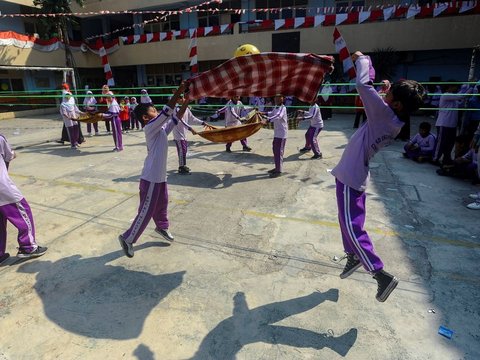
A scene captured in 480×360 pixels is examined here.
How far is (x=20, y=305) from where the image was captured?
A: 115 inches

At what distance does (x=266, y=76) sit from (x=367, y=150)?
73.1 inches

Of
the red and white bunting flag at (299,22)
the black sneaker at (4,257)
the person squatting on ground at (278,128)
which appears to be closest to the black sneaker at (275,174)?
the person squatting on ground at (278,128)

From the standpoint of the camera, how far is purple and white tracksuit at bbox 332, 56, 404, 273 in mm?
2500

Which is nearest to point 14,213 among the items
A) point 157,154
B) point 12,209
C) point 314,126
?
point 12,209

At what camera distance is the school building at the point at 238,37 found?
47.7ft

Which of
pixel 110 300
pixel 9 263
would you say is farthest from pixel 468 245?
pixel 9 263

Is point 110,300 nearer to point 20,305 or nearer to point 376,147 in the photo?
point 20,305

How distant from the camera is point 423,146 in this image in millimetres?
7457

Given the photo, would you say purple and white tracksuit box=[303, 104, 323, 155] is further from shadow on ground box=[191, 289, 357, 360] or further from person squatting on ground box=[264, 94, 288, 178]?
shadow on ground box=[191, 289, 357, 360]

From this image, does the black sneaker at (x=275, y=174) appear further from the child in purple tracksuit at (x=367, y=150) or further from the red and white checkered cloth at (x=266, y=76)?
the child in purple tracksuit at (x=367, y=150)

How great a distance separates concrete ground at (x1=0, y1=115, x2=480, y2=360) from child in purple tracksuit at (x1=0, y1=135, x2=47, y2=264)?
15 centimetres

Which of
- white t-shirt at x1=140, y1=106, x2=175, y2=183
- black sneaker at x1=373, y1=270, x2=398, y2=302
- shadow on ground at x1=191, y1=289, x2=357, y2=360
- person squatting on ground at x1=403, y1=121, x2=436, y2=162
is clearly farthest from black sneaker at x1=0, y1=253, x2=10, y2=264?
person squatting on ground at x1=403, y1=121, x2=436, y2=162

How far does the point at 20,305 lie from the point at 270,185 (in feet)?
13.5

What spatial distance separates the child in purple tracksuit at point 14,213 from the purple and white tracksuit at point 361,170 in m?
3.16
